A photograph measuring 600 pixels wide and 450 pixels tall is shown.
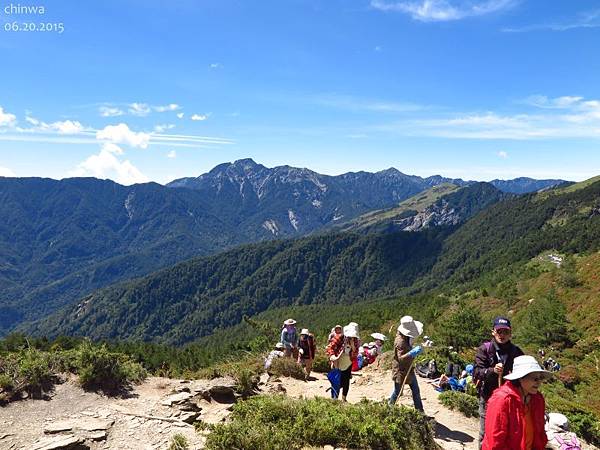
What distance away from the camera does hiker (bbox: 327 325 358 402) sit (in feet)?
36.2

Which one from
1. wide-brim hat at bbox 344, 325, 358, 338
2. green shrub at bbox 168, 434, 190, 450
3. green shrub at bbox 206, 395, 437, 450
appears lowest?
green shrub at bbox 168, 434, 190, 450

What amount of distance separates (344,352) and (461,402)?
4.17 meters

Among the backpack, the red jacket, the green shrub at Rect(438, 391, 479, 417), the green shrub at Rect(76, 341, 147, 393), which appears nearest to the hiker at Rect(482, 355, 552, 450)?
the red jacket

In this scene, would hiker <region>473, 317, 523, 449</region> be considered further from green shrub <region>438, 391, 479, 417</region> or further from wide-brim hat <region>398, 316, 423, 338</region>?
green shrub <region>438, 391, 479, 417</region>

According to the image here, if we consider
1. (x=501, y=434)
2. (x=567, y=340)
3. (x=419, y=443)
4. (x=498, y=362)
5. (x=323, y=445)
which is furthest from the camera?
(x=567, y=340)

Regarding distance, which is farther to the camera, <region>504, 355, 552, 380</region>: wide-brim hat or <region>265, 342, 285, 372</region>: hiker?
<region>265, 342, 285, 372</region>: hiker

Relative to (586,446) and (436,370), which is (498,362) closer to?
(586,446)

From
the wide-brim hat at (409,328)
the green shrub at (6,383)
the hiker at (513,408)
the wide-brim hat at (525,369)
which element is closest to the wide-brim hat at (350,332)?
the wide-brim hat at (409,328)

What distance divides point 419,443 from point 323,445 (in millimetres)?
2176

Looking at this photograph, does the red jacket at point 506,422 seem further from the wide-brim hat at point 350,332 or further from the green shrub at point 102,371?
the green shrub at point 102,371

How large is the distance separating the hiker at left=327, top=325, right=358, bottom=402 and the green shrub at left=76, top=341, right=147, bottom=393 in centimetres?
701

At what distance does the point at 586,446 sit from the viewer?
11.1 metres

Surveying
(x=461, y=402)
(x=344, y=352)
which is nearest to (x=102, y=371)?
(x=344, y=352)

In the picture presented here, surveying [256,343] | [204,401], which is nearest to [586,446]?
[204,401]
